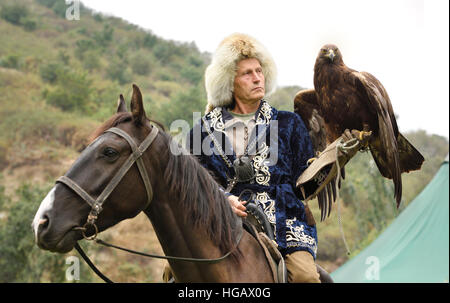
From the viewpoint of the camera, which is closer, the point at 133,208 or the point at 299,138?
the point at 133,208

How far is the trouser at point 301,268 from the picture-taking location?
9.98 feet

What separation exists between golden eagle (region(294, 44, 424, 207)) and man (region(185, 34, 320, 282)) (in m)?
0.28

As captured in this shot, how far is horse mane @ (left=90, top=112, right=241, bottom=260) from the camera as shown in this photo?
8.65 ft

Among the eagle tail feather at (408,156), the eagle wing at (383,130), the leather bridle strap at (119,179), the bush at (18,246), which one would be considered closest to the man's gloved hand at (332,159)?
the eagle wing at (383,130)

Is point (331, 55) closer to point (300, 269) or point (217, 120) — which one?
point (217, 120)

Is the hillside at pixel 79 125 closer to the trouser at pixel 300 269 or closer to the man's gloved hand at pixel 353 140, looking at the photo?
the man's gloved hand at pixel 353 140

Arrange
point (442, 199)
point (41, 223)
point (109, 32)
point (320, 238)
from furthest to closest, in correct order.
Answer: point (109, 32)
point (320, 238)
point (442, 199)
point (41, 223)

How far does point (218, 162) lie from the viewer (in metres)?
3.39

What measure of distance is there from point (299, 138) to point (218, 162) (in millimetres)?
604

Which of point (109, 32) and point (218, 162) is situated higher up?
point (109, 32)

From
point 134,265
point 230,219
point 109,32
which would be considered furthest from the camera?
point 109,32

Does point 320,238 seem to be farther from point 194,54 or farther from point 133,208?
point 194,54

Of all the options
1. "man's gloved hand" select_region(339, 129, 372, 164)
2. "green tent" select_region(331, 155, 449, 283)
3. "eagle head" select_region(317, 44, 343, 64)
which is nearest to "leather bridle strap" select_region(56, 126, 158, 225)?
"man's gloved hand" select_region(339, 129, 372, 164)

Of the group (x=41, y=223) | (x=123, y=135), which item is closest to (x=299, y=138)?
(x=123, y=135)
